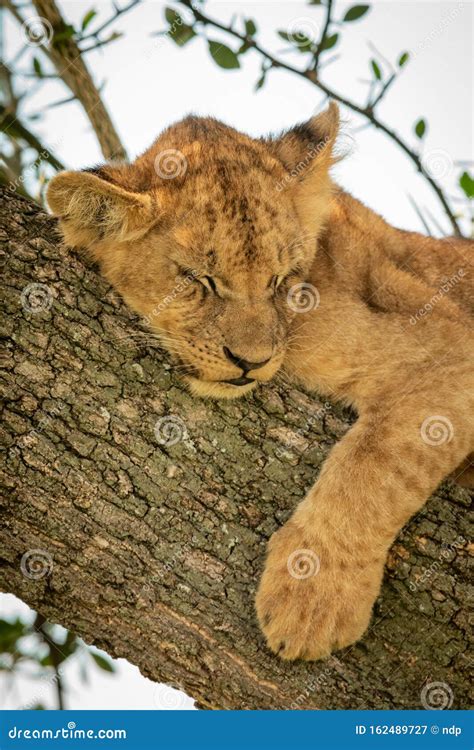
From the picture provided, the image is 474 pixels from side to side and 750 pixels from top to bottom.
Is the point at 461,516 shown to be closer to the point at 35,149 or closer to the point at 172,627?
the point at 172,627

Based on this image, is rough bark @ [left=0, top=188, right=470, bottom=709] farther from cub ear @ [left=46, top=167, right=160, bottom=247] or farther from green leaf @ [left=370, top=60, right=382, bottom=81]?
green leaf @ [left=370, top=60, right=382, bottom=81]

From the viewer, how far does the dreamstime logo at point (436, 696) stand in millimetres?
3197

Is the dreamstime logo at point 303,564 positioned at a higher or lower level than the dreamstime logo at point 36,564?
higher

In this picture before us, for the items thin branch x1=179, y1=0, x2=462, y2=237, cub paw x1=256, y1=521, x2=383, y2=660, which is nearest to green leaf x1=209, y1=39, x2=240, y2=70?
thin branch x1=179, y1=0, x2=462, y2=237

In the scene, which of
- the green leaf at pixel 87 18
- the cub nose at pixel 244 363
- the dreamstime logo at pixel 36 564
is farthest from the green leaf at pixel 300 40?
the dreamstime logo at pixel 36 564

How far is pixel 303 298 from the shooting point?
12.9 ft

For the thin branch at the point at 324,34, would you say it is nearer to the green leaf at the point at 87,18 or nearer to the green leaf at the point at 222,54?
the green leaf at the point at 222,54

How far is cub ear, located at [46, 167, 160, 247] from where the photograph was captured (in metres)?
3.54

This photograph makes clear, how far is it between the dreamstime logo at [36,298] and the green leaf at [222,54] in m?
1.99

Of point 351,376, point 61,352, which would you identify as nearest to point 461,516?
point 351,376

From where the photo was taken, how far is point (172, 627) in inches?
121

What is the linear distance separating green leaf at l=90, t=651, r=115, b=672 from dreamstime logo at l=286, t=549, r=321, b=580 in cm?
→ 214

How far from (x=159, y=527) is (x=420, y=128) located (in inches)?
120
